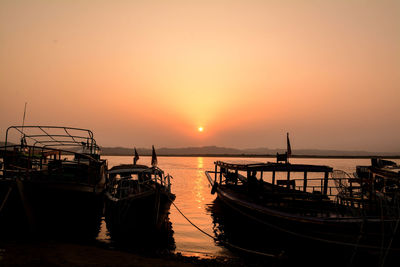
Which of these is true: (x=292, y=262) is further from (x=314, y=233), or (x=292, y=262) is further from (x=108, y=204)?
(x=108, y=204)

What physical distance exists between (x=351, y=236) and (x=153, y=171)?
1070 cm

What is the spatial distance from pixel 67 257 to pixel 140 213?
192 inches

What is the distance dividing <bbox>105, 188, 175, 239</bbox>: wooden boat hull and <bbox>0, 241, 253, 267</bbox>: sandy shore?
3.14 m

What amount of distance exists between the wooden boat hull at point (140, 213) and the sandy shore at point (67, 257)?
3142 millimetres

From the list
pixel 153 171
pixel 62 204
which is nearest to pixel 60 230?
pixel 62 204

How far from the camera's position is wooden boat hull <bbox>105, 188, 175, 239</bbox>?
14.1 m

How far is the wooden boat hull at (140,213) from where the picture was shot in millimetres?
14086

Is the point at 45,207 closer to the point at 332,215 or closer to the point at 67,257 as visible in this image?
the point at 67,257

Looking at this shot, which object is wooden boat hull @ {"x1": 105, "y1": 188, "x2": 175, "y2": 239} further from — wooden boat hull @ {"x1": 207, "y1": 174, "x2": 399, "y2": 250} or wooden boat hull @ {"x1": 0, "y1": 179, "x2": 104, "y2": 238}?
wooden boat hull @ {"x1": 207, "y1": 174, "x2": 399, "y2": 250}

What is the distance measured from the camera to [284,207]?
568 inches

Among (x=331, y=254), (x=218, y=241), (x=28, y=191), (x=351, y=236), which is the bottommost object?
(x=218, y=241)

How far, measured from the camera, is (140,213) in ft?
46.7

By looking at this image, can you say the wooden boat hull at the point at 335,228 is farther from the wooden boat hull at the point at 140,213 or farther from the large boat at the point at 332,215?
the wooden boat hull at the point at 140,213

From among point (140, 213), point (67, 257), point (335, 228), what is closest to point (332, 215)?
point (335, 228)
